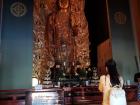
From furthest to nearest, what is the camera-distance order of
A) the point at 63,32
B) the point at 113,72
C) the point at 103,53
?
the point at 63,32 < the point at 103,53 < the point at 113,72

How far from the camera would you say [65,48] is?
7648mm

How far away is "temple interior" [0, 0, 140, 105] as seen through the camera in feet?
16.2

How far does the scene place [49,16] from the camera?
7.82 m

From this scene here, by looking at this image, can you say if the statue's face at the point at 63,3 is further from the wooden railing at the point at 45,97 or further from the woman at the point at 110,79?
the woman at the point at 110,79

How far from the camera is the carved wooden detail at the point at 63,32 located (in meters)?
7.30

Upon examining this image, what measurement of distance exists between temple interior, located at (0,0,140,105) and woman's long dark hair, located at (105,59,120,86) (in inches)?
55.7

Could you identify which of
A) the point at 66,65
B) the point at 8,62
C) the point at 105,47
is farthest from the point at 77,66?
the point at 8,62

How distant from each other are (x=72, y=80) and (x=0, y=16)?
8.97 ft

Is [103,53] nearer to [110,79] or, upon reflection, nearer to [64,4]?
[64,4]

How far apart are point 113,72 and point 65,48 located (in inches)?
→ 198

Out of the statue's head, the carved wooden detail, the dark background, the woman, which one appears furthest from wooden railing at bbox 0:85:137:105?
the statue's head

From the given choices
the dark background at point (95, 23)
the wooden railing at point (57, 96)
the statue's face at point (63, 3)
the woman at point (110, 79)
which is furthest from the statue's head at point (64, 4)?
the woman at point (110, 79)

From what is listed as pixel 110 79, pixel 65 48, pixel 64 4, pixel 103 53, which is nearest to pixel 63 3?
pixel 64 4

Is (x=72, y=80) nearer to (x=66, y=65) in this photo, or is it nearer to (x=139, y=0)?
(x=66, y=65)
